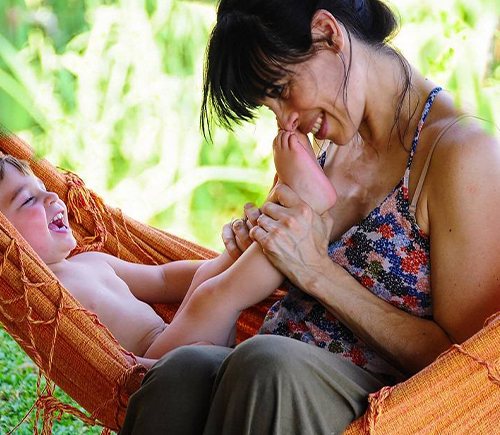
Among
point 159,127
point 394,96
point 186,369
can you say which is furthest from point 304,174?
point 159,127

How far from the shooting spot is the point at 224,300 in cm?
164

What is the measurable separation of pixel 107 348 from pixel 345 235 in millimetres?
509

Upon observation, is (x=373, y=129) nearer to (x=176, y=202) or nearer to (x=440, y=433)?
(x=440, y=433)

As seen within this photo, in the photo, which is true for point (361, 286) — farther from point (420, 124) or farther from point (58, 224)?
point (58, 224)

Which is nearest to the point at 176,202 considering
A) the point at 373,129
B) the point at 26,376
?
the point at 26,376

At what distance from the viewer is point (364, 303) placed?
1479 millimetres

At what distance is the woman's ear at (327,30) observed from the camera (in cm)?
147

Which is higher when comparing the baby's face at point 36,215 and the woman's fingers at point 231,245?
the baby's face at point 36,215

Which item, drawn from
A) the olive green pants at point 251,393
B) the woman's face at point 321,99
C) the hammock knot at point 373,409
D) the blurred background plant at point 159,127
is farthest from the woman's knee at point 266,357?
the blurred background plant at point 159,127

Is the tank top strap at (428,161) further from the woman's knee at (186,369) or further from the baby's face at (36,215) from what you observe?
the baby's face at (36,215)

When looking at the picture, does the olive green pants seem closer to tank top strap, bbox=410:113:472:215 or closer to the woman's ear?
tank top strap, bbox=410:113:472:215

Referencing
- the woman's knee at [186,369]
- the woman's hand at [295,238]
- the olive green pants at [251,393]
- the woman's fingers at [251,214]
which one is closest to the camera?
the olive green pants at [251,393]

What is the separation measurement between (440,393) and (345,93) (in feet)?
1.92

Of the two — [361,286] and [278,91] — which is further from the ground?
[278,91]
